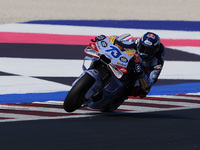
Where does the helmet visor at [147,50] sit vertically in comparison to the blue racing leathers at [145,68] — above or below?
above

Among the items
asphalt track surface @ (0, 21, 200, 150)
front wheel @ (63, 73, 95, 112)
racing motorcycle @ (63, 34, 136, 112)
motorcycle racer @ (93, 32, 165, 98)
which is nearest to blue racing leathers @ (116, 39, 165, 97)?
motorcycle racer @ (93, 32, 165, 98)

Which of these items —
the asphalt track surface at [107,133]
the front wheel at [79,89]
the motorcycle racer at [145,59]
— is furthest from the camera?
the motorcycle racer at [145,59]

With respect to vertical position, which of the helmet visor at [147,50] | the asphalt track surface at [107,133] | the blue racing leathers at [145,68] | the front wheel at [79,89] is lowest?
the asphalt track surface at [107,133]

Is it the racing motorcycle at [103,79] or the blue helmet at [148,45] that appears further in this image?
the blue helmet at [148,45]

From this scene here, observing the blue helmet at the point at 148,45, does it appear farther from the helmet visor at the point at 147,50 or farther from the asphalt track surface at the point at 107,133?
the asphalt track surface at the point at 107,133

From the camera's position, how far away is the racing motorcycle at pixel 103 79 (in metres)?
8.55

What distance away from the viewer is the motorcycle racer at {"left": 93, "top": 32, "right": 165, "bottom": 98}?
8.98 metres

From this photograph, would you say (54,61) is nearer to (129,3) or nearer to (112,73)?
Answer: (112,73)

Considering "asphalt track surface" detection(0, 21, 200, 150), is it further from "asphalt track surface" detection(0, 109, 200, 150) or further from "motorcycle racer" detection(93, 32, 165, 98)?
"motorcycle racer" detection(93, 32, 165, 98)

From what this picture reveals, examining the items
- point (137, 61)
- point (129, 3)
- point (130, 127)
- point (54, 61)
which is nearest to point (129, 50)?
point (137, 61)

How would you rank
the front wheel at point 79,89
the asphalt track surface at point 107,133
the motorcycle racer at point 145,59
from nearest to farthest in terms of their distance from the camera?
the asphalt track surface at point 107,133 → the front wheel at point 79,89 → the motorcycle racer at point 145,59

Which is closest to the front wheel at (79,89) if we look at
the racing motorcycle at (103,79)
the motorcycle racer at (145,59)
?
the racing motorcycle at (103,79)

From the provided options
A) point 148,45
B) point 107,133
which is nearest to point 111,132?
point 107,133

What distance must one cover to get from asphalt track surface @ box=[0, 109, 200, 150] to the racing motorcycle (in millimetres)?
272
